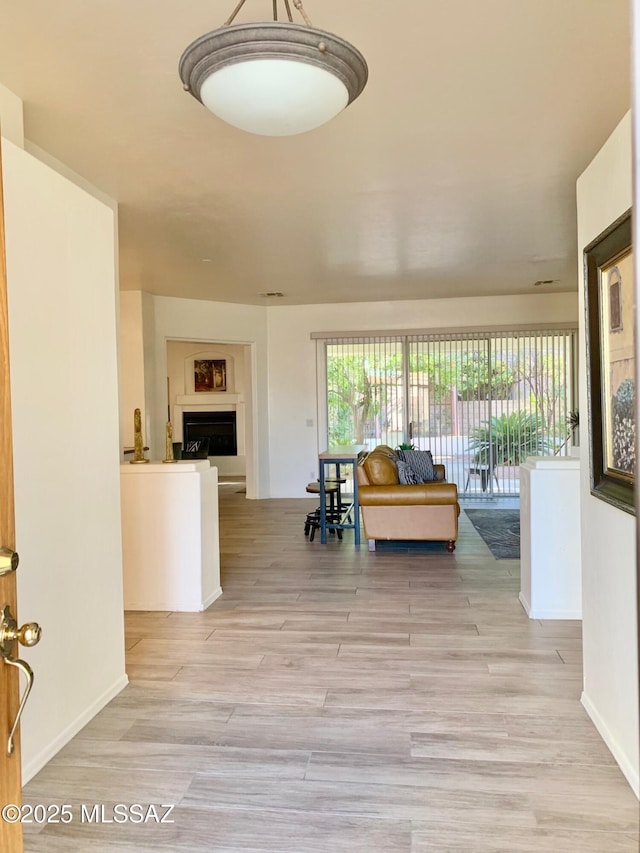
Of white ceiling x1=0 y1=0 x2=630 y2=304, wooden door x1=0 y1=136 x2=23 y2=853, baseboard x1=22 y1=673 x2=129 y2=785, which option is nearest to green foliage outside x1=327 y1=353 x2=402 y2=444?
white ceiling x1=0 y1=0 x2=630 y2=304

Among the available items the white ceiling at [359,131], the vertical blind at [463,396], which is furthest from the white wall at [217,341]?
the white ceiling at [359,131]

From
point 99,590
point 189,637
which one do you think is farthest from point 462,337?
point 99,590

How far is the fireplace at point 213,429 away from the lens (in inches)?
443

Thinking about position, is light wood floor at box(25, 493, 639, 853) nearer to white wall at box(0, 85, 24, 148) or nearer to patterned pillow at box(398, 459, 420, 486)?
patterned pillow at box(398, 459, 420, 486)

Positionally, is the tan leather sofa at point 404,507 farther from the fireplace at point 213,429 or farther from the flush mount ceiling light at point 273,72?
the fireplace at point 213,429

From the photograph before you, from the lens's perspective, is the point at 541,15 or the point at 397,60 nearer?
the point at 541,15

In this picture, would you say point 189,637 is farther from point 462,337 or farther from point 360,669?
point 462,337

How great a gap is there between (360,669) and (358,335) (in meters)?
6.03

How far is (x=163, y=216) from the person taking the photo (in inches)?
178

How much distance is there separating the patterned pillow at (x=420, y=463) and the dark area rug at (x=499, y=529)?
0.83 meters

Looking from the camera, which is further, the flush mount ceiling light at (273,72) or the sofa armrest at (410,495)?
the sofa armrest at (410,495)

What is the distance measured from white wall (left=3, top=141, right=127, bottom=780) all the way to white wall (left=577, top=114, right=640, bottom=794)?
2.16 metres

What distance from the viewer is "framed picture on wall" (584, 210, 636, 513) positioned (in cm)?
214

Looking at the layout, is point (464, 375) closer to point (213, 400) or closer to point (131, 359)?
point (131, 359)
